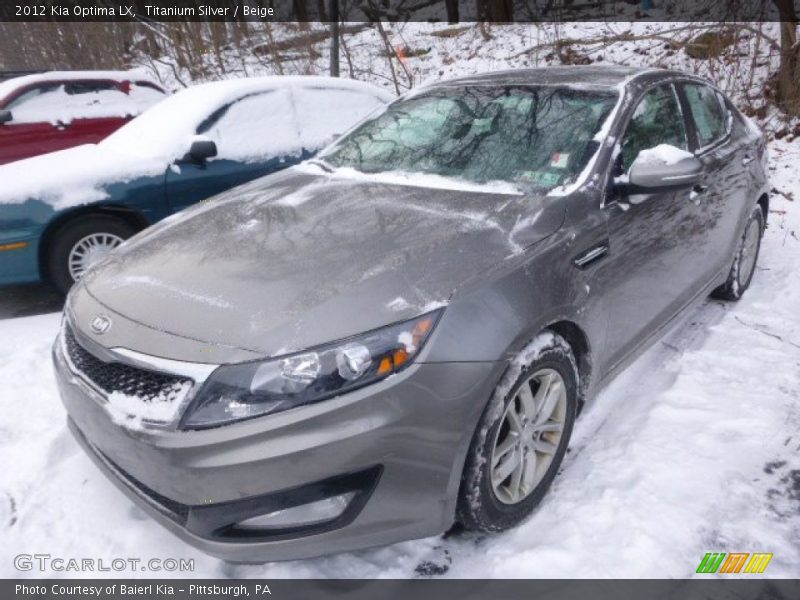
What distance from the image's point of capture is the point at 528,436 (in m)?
2.16

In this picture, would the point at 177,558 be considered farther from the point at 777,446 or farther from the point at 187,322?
the point at 777,446

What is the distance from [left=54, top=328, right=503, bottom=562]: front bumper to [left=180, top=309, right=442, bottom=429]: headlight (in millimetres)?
30

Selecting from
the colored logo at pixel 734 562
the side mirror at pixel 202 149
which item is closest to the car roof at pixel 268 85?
the side mirror at pixel 202 149

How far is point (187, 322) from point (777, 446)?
97.1 inches

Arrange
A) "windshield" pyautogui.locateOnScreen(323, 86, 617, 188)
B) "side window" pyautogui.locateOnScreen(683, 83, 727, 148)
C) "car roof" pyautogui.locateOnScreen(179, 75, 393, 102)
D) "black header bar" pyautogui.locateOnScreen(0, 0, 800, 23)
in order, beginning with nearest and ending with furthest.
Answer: "windshield" pyautogui.locateOnScreen(323, 86, 617, 188) < "side window" pyautogui.locateOnScreen(683, 83, 727, 148) < "car roof" pyautogui.locateOnScreen(179, 75, 393, 102) < "black header bar" pyautogui.locateOnScreen(0, 0, 800, 23)

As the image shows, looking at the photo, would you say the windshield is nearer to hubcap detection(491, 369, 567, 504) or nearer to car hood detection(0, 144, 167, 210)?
hubcap detection(491, 369, 567, 504)

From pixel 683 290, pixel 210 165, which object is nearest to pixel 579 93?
pixel 683 290

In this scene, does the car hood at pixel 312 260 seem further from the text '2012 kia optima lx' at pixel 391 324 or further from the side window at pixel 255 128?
the side window at pixel 255 128

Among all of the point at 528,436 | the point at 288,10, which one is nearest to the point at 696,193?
the point at 528,436

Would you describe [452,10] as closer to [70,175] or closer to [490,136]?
[70,175]

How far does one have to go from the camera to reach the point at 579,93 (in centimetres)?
287

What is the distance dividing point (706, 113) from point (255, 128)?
10.9 ft

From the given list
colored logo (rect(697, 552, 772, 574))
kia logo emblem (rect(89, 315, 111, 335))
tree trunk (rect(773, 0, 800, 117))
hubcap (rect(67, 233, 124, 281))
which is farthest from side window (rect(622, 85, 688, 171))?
tree trunk (rect(773, 0, 800, 117))

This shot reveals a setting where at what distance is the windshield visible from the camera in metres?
2.57
